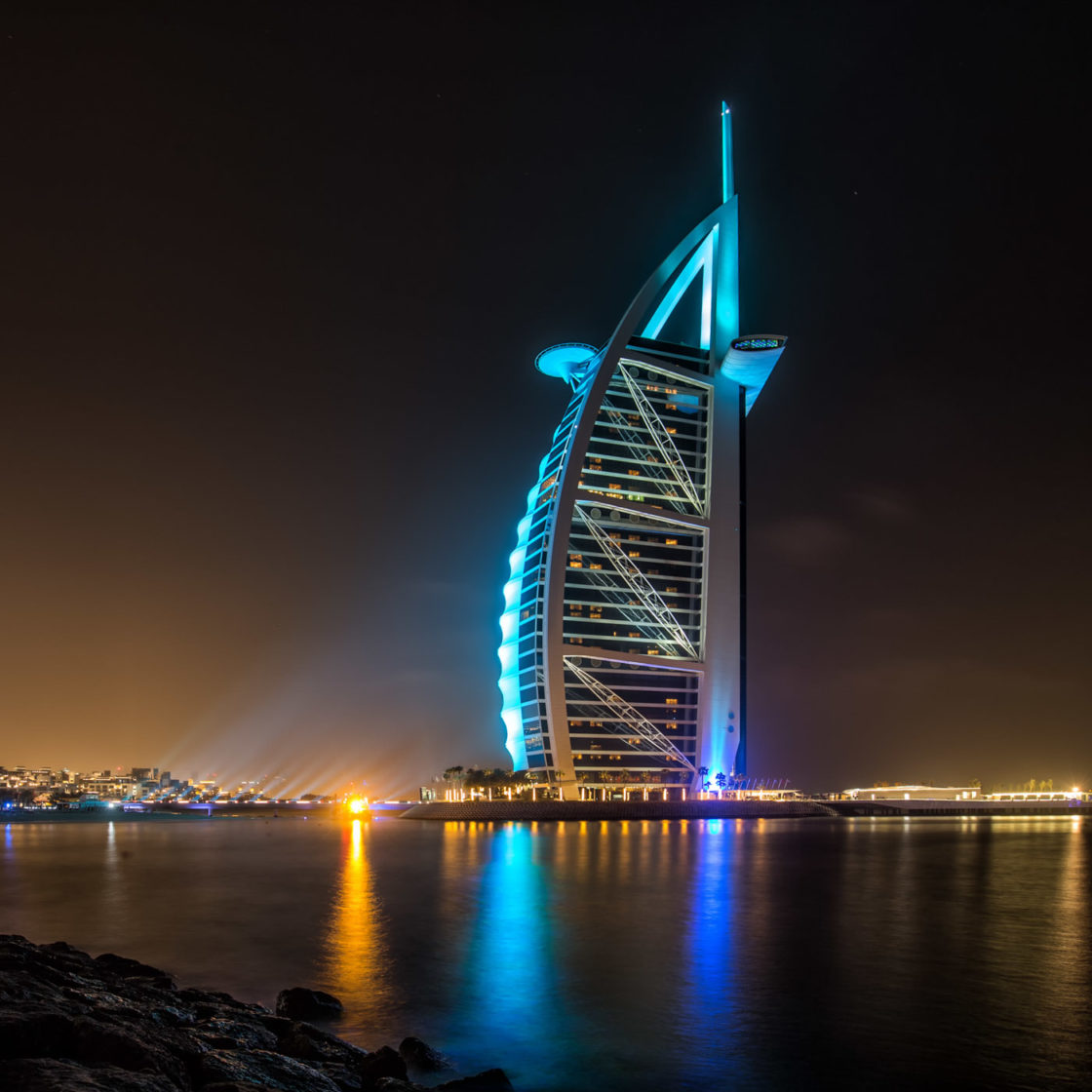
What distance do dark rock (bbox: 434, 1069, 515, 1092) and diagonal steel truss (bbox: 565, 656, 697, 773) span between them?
9054 cm

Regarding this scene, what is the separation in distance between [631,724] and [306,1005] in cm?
8966

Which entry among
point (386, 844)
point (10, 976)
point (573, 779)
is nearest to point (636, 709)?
point (573, 779)

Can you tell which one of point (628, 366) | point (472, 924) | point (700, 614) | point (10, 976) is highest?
point (628, 366)

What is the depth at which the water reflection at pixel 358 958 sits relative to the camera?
17.8 m

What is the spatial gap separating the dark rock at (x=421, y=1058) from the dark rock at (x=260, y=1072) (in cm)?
386

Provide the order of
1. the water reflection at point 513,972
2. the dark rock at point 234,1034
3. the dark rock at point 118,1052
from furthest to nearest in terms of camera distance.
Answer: the water reflection at point 513,972
the dark rock at point 234,1034
the dark rock at point 118,1052

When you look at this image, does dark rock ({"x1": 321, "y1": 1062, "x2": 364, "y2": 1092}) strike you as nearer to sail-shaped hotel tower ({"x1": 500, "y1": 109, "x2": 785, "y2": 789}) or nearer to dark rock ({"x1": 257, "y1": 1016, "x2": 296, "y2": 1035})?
dark rock ({"x1": 257, "y1": 1016, "x2": 296, "y2": 1035})

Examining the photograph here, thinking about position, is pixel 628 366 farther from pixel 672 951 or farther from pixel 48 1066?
pixel 48 1066

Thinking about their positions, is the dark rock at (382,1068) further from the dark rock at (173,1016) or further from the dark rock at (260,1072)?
the dark rock at (173,1016)

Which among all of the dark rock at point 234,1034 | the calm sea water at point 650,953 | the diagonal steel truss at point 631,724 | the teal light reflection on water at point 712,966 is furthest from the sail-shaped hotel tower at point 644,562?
the dark rock at point 234,1034

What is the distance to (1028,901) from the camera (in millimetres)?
33406

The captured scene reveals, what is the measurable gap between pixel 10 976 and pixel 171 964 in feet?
41.2

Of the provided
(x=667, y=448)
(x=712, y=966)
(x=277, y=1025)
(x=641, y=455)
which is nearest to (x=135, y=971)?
(x=277, y=1025)

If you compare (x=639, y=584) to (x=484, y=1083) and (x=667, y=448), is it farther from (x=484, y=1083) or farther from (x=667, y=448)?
(x=484, y=1083)
